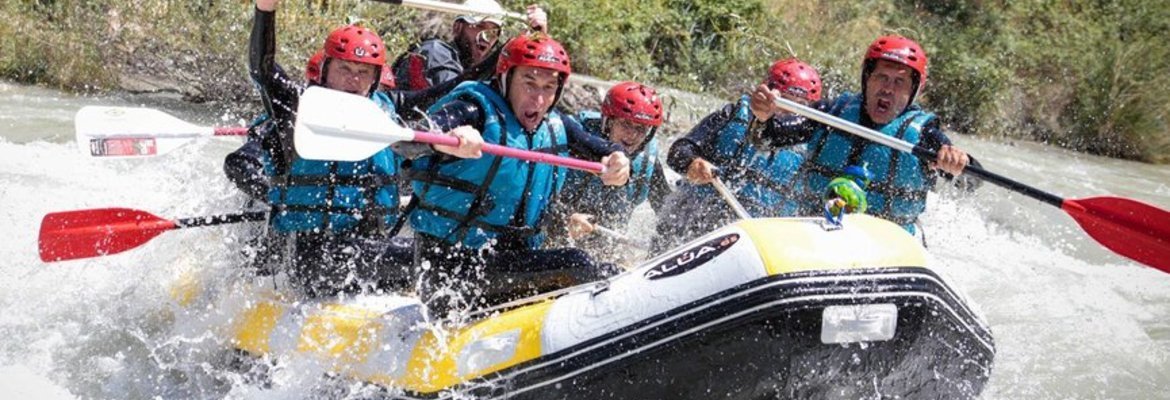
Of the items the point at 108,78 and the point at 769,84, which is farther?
the point at 108,78

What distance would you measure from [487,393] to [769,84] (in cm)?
226

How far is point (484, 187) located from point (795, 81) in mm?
1909

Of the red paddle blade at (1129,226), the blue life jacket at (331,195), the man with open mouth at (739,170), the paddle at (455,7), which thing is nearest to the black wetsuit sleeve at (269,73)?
the blue life jacket at (331,195)

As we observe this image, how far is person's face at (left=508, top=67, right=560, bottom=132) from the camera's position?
13.9 ft

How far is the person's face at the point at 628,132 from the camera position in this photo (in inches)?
207

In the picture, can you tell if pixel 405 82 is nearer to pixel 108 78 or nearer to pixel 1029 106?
pixel 108 78

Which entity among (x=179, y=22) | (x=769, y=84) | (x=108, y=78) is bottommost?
(x=108, y=78)

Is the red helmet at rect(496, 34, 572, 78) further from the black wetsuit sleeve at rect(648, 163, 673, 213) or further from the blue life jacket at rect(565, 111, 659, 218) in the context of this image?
the black wetsuit sleeve at rect(648, 163, 673, 213)

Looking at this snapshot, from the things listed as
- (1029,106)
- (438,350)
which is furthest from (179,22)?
(1029,106)

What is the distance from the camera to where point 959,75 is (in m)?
14.5

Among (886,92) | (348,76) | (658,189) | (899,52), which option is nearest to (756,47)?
(658,189)

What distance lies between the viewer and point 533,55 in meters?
4.17

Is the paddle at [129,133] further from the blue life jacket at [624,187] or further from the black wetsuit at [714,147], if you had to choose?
the black wetsuit at [714,147]

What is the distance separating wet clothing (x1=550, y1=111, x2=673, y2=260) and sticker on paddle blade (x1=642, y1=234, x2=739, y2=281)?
1513mm
